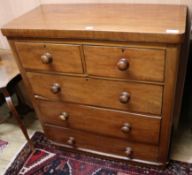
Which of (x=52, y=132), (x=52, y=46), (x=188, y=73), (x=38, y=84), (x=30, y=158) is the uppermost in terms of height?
(x=52, y=46)

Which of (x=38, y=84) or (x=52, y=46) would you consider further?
(x=38, y=84)

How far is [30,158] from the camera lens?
1.55m

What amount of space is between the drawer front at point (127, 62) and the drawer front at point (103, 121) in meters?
0.25

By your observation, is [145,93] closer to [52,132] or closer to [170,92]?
[170,92]

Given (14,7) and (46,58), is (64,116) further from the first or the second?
(14,7)

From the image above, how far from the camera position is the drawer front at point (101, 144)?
4.24 ft

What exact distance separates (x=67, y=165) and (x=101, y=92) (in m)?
0.62

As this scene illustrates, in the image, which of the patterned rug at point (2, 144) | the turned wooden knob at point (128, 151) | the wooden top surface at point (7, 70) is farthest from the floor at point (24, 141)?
the wooden top surface at point (7, 70)

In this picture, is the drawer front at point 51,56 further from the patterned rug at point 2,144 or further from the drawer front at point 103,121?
the patterned rug at point 2,144

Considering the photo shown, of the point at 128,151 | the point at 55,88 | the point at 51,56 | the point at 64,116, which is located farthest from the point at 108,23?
the point at 128,151

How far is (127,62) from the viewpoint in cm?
94

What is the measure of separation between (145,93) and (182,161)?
0.64 meters

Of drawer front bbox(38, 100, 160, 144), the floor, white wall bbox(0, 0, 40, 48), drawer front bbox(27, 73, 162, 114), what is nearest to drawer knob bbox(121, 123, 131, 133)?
drawer front bbox(38, 100, 160, 144)

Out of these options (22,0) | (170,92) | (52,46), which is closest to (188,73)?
(170,92)
